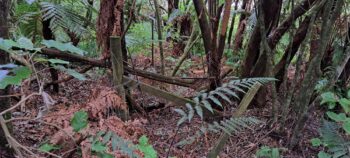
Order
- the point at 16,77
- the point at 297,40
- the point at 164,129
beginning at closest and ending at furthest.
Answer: the point at 16,77
the point at 164,129
the point at 297,40

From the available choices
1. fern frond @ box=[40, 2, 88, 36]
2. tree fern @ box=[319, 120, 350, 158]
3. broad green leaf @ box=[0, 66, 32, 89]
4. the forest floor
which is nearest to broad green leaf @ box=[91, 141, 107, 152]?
the forest floor

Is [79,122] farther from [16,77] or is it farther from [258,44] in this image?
[258,44]

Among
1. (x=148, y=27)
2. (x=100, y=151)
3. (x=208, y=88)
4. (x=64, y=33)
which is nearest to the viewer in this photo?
(x=100, y=151)

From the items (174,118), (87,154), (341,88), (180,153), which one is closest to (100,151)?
(87,154)

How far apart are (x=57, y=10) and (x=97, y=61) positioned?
0.58 meters

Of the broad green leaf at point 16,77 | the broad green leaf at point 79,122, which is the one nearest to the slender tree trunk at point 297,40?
the broad green leaf at point 79,122

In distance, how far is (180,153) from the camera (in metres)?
2.55

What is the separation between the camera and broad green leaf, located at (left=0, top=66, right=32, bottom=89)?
1225 mm

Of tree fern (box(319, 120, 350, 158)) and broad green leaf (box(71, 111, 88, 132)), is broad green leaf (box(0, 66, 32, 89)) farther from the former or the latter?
tree fern (box(319, 120, 350, 158))

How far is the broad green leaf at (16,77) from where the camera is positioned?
1.22m

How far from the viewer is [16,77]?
1.25m

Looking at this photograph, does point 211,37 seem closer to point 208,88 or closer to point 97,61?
point 208,88

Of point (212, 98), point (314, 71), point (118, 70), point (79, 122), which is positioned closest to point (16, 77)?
point (79, 122)

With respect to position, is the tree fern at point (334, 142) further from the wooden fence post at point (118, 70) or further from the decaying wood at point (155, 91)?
the wooden fence post at point (118, 70)
